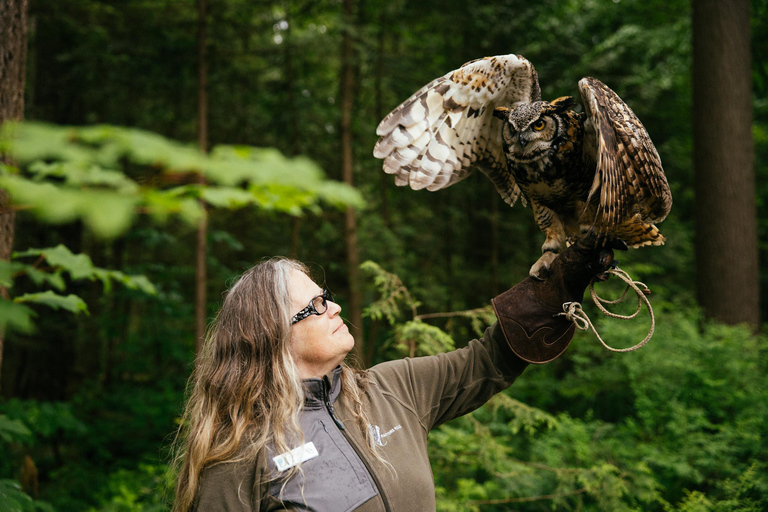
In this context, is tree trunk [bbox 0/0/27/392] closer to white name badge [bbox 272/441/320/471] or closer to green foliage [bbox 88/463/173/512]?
white name badge [bbox 272/441/320/471]

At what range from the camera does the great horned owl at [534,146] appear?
134 cm

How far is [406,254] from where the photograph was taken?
743cm

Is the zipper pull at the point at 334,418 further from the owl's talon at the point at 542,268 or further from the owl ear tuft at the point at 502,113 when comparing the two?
the owl ear tuft at the point at 502,113

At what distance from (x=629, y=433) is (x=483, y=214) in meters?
3.83

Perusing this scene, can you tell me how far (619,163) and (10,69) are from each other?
7.49 ft

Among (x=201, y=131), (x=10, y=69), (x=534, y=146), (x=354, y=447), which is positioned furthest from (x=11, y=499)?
(x=201, y=131)

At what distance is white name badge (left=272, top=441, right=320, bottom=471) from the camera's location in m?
1.29

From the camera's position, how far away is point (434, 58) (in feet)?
26.8

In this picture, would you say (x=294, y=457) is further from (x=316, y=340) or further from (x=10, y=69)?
(x=10, y=69)

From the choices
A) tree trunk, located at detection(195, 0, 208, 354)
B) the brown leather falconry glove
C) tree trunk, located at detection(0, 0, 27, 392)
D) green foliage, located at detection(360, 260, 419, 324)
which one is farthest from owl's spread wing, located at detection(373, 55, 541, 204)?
tree trunk, located at detection(195, 0, 208, 354)

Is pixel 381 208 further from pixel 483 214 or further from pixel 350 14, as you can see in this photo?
pixel 350 14

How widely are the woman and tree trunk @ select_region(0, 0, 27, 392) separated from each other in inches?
42.7

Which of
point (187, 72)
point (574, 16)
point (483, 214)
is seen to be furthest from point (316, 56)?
point (574, 16)

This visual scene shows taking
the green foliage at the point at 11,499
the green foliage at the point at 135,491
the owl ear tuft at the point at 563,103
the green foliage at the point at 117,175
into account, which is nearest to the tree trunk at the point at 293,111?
the green foliage at the point at 135,491
